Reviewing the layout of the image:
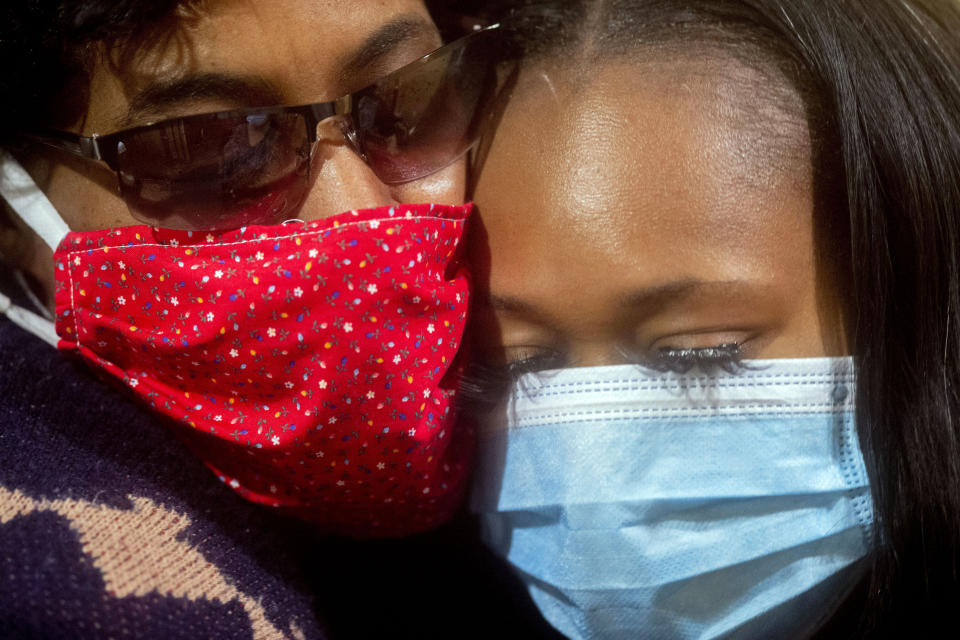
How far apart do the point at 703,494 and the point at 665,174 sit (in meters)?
0.59

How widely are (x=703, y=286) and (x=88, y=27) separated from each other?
1.08 metres

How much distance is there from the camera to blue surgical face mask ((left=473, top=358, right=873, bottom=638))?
5.27 feet

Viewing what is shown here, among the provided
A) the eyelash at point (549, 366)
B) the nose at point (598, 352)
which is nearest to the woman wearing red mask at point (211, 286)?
the eyelash at point (549, 366)

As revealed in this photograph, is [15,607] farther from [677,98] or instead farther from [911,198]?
[911,198]

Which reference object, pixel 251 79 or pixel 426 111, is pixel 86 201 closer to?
pixel 251 79

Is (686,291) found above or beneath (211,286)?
beneath

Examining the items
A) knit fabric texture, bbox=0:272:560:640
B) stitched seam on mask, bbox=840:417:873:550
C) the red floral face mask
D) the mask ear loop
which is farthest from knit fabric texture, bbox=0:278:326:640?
stitched seam on mask, bbox=840:417:873:550

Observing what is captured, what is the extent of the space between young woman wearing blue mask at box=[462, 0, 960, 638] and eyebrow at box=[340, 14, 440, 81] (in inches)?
9.8

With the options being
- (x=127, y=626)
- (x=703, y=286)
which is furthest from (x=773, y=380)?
(x=127, y=626)

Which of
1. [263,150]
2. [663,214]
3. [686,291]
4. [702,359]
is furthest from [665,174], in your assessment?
[263,150]

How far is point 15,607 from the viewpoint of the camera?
1272 mm

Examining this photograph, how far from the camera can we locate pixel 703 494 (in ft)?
5.30

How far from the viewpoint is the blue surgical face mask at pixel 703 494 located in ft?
5.27

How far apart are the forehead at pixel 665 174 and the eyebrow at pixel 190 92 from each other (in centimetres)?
50
